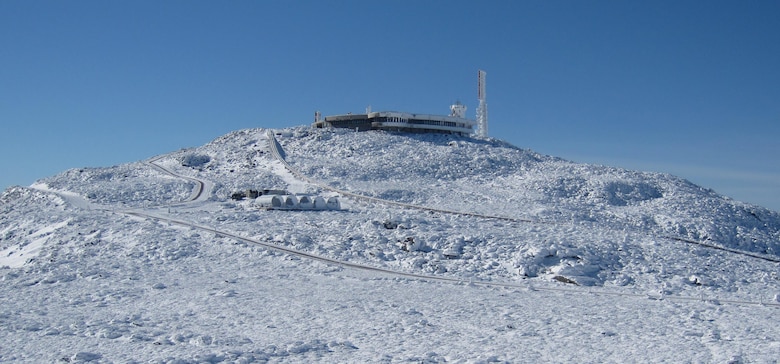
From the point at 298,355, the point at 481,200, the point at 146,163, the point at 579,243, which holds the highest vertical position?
the point at 146,163

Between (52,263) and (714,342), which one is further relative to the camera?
(52,263)

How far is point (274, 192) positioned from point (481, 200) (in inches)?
625

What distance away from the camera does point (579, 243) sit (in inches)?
1230

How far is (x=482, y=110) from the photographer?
281 feet

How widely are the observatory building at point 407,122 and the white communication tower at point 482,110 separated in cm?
92

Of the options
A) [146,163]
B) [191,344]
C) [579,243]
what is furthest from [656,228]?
[146,163]

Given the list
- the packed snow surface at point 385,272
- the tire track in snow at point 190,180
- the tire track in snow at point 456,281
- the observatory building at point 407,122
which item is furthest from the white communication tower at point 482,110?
the tire track in snow at point 456,281

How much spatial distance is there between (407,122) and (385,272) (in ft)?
180

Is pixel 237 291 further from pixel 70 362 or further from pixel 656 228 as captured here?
pixel 656 228

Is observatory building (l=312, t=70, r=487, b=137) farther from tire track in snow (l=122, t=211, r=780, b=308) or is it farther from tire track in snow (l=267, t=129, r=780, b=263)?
tire track in snow (l=122, t=211, r=780, b=308)

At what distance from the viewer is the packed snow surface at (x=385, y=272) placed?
49.8ft

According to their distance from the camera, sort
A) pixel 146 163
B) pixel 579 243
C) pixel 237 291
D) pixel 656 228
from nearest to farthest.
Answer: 1. pixel 237 291
2. pixel 579 243
3. pixel 656 228
4. pixel 146 163

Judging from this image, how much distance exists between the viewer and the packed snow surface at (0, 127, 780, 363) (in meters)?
15.2

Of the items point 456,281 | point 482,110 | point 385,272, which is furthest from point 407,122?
point 456,281
